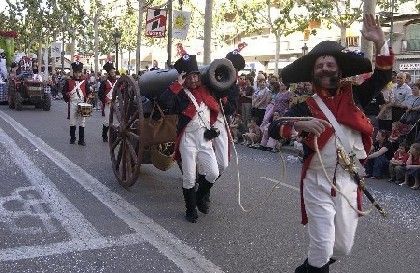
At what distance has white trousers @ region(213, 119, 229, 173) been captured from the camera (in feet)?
21.4

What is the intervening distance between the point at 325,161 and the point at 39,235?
10.2 feet

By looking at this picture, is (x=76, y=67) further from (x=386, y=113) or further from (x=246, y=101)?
(x=386, y=113)

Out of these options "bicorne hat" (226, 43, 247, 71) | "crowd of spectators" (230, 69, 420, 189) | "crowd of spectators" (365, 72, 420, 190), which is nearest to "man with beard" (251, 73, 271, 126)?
"crowd of spectators" (230, 69, 420, 189)

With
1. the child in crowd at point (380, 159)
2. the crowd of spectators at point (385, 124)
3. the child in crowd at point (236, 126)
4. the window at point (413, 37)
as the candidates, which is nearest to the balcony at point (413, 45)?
the window at point (413, 37)

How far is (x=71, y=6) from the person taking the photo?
42406 millimetres

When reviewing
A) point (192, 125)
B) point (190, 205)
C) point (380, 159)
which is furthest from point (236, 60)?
point (380, 159)

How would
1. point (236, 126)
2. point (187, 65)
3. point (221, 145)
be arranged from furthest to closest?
point (236, 126) → point (221, 145) → point (187, 65)

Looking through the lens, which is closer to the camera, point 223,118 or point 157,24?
point 223,118

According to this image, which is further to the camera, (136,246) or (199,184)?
(199,184)

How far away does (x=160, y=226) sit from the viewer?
598 centimetres

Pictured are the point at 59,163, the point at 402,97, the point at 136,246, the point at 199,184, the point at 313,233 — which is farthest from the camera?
the point at 402,97

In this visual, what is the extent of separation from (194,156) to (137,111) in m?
1.49

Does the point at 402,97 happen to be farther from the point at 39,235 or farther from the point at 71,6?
the point at 71,6

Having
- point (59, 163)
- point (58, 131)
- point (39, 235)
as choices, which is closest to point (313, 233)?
point (39, 235)
